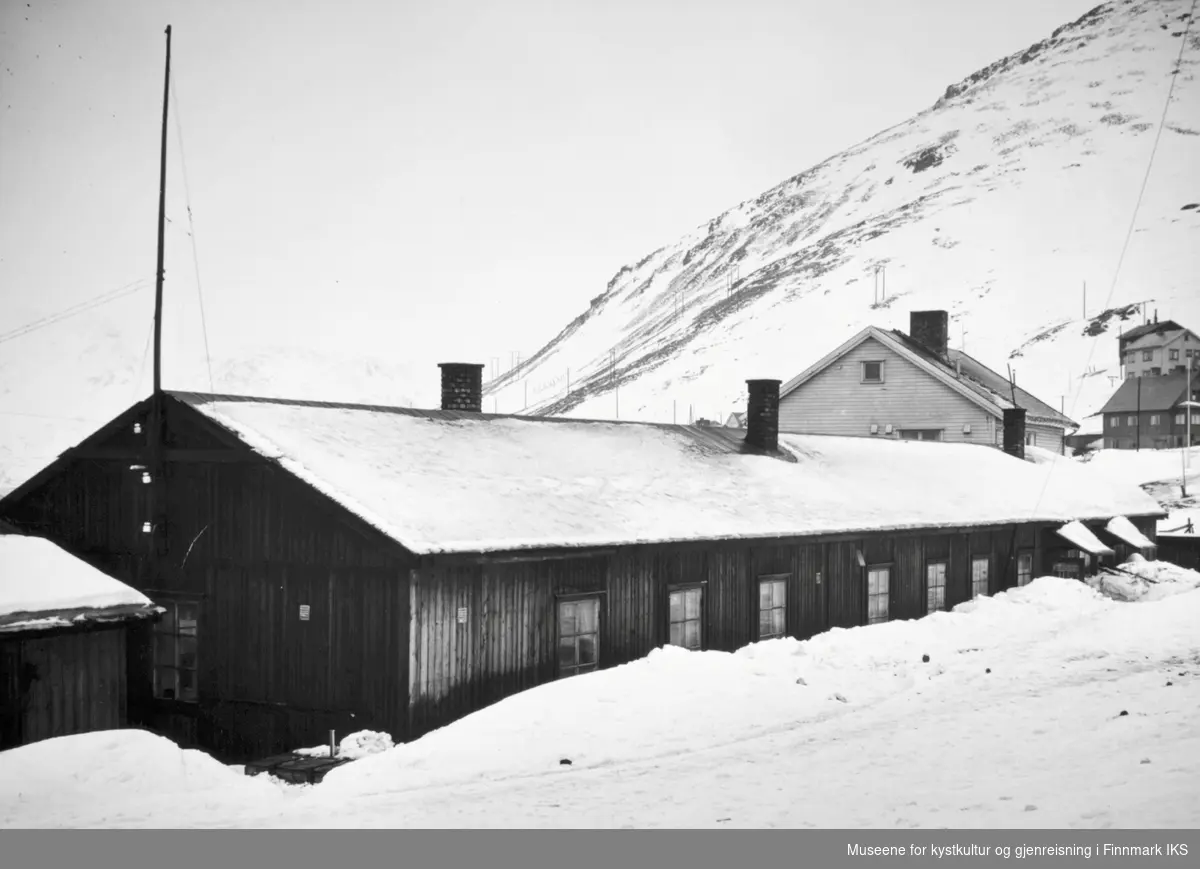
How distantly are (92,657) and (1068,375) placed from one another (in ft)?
367

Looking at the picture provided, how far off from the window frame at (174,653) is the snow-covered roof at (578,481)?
2769mm

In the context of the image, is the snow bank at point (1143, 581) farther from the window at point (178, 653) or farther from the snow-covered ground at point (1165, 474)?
the window at point (178, 653)

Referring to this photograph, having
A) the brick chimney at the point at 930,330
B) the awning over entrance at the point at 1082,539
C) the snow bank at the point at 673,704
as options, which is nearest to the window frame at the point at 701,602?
the snow bank at the point at 673,704

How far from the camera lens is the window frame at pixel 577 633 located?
53.1 feet

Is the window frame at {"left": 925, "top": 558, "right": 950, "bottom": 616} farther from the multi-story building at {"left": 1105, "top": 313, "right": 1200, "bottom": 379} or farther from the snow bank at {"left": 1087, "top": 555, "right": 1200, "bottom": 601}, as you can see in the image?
the multi-story building at {"left": 1105, "top": 313, "right": 1200, "bottom": 379}

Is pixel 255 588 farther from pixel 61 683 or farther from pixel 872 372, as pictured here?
pixel 872 372

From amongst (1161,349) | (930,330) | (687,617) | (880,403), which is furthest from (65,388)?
(1161,349)

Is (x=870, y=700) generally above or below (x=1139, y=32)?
below

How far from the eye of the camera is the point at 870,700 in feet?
50.6

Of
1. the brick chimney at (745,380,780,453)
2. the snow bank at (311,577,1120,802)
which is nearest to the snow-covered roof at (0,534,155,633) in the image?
the snow bank at (311,577,1120,802)

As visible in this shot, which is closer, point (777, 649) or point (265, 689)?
point (265, 689)

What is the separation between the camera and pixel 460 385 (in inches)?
858

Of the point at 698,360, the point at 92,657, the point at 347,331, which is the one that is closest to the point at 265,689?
the point at 92,657
